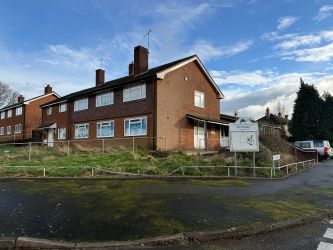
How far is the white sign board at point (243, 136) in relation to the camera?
635 inches

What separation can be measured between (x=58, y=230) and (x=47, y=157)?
14092 mm

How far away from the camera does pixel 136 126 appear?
82.2 ft

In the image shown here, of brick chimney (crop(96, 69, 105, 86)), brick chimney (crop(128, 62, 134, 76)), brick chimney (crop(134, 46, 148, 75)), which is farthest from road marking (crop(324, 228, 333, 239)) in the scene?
brick chimney (crop(96, 69, 105, 86))

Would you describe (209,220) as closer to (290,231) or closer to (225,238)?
(225,238)

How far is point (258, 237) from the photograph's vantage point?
20.7 feet

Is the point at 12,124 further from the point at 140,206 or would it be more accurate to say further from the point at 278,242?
the point at 278,242

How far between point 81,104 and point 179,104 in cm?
1053

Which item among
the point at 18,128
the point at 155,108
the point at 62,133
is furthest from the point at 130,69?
the point at 18,128

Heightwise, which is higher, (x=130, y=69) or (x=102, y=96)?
(x=130, y=69)

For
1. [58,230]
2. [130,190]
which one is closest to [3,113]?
[130,190]

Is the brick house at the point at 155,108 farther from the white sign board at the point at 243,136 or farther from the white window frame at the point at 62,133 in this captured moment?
the white sign board at the point at 243,136

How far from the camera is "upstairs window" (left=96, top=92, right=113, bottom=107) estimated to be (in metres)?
27.8

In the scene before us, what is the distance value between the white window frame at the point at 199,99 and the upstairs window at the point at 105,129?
7346mm

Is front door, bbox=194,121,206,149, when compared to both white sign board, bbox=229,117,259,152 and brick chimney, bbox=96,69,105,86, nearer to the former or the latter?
white sign board, bbox=229,117,259,152
